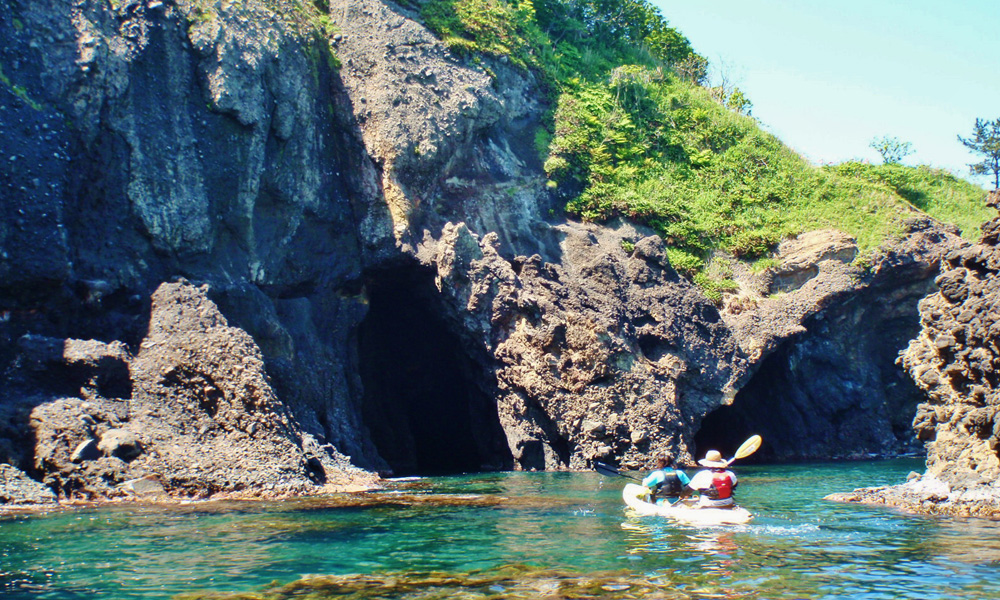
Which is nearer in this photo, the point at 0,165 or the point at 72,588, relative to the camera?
the point at 72,588

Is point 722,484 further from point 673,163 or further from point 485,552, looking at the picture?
point 673,163

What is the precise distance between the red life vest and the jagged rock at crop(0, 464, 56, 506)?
11.3 meters

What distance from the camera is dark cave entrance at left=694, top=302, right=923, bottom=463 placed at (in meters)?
29.3

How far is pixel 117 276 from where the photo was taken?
18281 mm

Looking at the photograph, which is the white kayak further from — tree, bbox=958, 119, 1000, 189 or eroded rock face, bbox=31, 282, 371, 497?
tree, bbox=958, 119, 1000, 189

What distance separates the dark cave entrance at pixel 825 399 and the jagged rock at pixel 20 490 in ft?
71.3

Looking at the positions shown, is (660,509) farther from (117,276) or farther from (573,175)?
(573,175)

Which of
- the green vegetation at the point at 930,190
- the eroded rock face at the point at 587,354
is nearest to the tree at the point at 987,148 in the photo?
the green vegetation at the point at 930,190

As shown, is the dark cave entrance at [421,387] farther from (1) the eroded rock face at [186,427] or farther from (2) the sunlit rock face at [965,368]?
(2) the sunlit rock face at [965,368]

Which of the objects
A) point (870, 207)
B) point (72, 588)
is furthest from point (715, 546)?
point (870, 207)

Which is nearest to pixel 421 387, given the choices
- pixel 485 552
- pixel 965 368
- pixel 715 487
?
pixel 715 487

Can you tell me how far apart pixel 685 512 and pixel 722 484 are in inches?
32.6

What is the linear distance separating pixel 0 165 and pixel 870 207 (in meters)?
28.2

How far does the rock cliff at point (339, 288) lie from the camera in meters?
16.9
